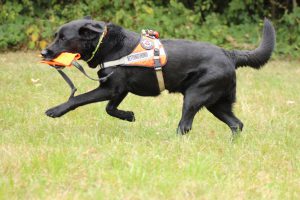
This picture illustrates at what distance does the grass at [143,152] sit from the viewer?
371 centimetres


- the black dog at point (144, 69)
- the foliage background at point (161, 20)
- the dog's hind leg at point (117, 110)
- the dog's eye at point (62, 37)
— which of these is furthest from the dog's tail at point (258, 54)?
the foliage background at point (161, 20)

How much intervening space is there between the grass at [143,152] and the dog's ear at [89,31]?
35.7 inches

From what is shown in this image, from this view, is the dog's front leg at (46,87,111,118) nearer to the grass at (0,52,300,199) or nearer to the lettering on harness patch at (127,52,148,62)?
the grass at (0,52,300,199)

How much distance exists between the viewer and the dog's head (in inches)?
208

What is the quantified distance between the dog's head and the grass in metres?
0.77

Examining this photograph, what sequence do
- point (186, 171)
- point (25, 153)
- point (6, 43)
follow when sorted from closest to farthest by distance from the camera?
point (186, 171) → point (25, 153) → point (6, 43)

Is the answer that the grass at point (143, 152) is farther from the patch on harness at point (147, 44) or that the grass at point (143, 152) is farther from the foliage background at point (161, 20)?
the foliage background at point (161, 20)

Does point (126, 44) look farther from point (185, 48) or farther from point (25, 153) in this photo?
point (25, 153)

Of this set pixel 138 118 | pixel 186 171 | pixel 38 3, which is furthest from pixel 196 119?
pixel 38 3

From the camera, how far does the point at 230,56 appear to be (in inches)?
218

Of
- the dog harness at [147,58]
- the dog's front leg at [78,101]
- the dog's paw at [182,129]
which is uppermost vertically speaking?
the dog harness at [147,58]

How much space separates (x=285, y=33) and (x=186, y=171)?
33.3ft

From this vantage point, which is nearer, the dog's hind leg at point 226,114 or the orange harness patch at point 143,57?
the orange harness patch at point 143,57

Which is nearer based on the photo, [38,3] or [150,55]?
[150,55]
